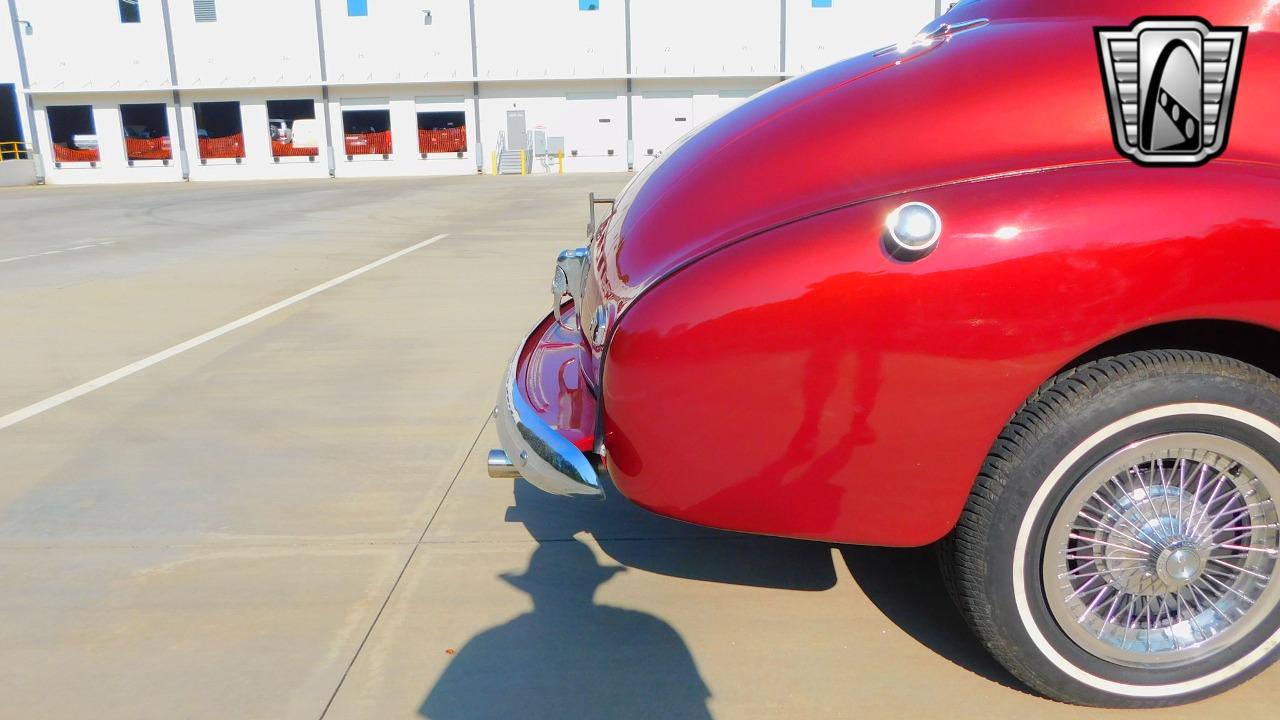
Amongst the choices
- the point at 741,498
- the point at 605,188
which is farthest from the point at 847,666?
the point at 605,188

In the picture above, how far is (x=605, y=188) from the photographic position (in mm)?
24766

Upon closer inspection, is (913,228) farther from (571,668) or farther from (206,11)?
(206,11)

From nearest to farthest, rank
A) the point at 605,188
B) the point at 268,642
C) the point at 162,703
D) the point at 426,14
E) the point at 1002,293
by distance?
the point at 1002,293
the point at 162,703
the point at 268,642
the point at 605,188
the point at 426,14

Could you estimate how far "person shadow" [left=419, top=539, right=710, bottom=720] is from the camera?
7.88 feet

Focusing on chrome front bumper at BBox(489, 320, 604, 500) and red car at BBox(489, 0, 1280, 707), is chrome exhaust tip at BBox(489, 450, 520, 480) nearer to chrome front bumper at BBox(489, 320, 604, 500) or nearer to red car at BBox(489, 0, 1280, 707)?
chrome front bumper at BBox(489, 320, 604, 500)

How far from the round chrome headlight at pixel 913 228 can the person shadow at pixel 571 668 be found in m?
1.26

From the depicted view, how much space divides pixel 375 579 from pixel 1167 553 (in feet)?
7.61

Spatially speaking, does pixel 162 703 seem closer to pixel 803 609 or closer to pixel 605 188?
pixel 803 609

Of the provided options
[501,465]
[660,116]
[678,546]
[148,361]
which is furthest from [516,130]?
[501,465]

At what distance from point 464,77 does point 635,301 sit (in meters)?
36.5

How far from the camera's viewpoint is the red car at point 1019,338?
1983mm

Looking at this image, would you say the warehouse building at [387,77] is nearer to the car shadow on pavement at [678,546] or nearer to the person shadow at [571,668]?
the car shadow on pavement at [678,546]

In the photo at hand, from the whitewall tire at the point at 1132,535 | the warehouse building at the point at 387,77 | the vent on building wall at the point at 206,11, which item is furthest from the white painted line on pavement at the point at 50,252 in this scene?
the vent on building wall at the point at 206,11

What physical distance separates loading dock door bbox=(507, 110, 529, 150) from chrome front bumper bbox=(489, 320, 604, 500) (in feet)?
116
